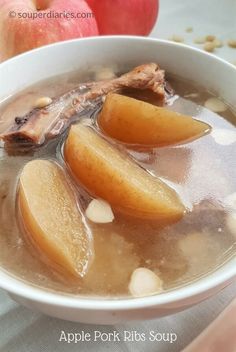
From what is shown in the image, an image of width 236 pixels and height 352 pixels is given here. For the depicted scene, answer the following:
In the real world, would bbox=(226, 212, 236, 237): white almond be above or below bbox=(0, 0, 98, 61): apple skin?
below

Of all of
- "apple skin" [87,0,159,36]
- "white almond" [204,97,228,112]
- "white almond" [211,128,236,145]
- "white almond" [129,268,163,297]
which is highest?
"apple skin" [87,0,159,36]

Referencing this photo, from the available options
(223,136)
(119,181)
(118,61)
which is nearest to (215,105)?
(223,136)

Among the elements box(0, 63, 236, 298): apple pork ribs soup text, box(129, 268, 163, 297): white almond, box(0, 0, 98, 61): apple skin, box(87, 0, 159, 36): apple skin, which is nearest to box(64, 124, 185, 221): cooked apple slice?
box(0, 63, 236, 298): apple pork ribs soup text

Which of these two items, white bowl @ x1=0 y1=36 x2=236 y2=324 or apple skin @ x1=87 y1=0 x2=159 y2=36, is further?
apple skin @ x1=87 y1=0 x2=159 y2=36

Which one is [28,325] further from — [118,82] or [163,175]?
[118,82]

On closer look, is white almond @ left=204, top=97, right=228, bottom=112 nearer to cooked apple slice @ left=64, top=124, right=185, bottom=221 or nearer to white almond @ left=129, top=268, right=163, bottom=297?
cooked apple slice @ left=64, top=124, right=185, bottom=221

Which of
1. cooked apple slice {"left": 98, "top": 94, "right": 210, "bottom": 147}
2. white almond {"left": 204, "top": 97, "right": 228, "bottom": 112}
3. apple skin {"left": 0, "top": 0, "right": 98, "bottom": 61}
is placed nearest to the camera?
cooked apple slice {"left": 98, "top": 94, "right": 210, "bottom": 147}
